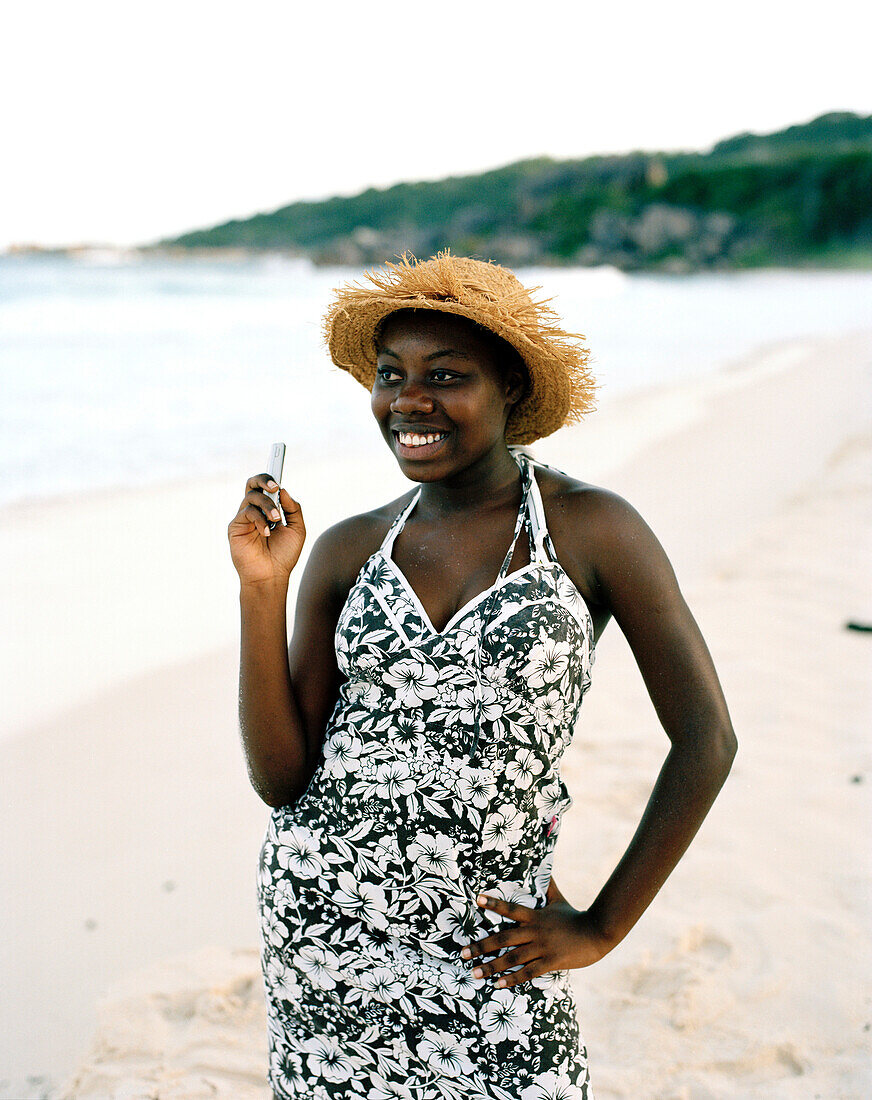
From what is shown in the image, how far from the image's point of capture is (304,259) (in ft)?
307

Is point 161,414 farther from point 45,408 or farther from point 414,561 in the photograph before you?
point 414,561

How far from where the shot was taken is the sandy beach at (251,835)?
2.65 metres

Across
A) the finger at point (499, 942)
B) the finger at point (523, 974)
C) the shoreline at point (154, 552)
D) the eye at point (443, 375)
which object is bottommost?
the shoreline at point (154, 552)

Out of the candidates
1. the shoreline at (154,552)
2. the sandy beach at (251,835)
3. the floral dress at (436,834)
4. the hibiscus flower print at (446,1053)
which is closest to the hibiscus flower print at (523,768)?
the floral dress at (436,834)

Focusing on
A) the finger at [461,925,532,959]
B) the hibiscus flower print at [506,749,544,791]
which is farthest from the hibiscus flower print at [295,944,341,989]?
the hibiscus flower print at [506,749,544,791]

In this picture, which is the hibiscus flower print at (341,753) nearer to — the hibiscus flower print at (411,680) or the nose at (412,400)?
the hibiscus flower print at (411,680)

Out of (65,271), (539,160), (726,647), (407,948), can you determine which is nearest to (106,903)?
(407,948)

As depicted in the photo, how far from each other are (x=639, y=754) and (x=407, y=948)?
94.2 inches

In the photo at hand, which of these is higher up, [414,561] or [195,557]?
[414,561]

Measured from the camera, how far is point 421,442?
69.9 inches

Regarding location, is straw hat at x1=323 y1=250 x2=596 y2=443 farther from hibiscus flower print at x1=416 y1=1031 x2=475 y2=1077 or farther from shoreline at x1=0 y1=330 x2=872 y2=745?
shoreline at x1=0 y1=330 x2=872 y2=745

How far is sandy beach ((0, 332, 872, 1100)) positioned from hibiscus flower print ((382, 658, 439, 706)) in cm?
138

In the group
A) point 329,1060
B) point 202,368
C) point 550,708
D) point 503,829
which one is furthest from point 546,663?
point 202,368

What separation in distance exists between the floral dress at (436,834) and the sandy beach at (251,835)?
35.6 inches
